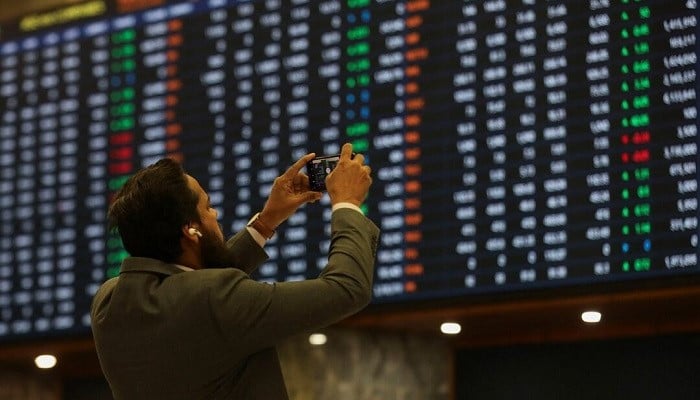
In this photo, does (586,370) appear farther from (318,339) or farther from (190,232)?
(190,232)

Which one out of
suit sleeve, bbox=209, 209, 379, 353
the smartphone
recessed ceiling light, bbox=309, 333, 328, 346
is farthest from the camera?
recessed ceiling light, bbox=309, 333, 328, 346

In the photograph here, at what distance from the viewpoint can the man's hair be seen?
1.28 meters

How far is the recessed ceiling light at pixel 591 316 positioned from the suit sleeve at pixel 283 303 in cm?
225

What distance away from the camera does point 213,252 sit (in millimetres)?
1322

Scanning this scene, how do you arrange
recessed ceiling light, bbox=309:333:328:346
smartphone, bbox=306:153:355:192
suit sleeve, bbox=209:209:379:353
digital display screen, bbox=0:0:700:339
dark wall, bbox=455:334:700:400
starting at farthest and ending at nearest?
recessed ceiling light, bbox=309:333:328:346 < dark wall, bbox=455:334:700:400 < digital display screen, bbox=0:0:700:339 < smartphone, bbox=306:153:355:192 < suit sleeve, bbox=209:209:379:353

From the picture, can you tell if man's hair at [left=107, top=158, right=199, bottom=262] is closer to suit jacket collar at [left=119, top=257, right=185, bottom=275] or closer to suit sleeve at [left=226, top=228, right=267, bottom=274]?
suit jacket collar at [left=119, top=257, right=185, bottom=275]

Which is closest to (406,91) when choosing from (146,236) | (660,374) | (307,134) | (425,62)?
(425,62)

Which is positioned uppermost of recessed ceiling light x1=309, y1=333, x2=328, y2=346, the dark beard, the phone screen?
recessed ceiling light x1=309, y1=333, x2=328, y2=346

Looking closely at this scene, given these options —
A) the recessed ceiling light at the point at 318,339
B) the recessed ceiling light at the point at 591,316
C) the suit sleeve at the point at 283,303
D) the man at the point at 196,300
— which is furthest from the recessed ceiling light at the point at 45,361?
the suit sleeve at the point at 283,303

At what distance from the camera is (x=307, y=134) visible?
380 cm

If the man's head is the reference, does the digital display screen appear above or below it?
above

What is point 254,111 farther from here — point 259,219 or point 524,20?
point 259,219

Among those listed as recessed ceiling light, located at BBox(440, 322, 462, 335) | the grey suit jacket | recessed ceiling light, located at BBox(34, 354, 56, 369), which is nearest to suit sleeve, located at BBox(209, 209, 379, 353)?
the grey suit jacket

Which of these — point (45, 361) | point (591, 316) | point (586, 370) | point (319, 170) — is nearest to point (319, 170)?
point (319, 170)
